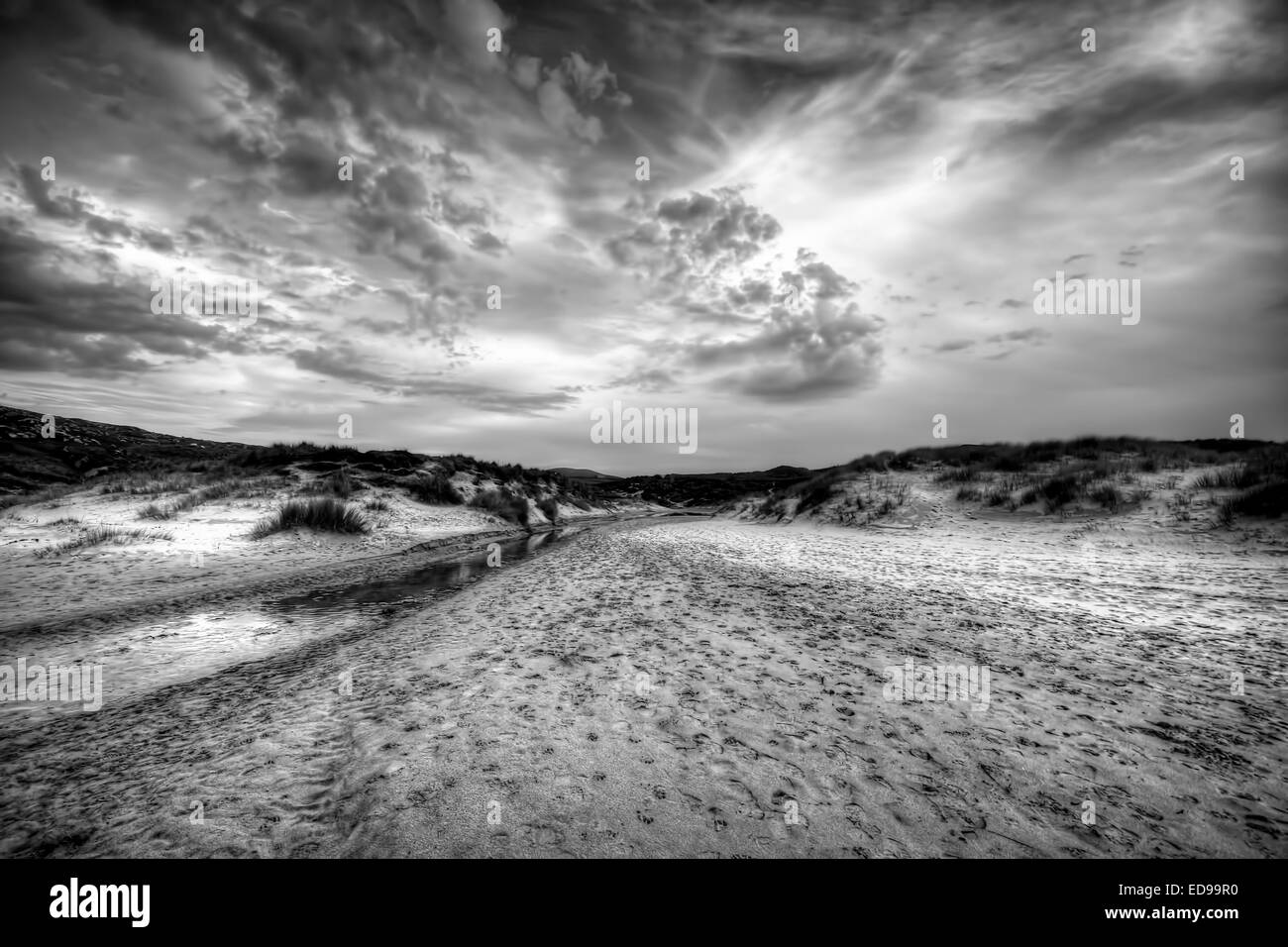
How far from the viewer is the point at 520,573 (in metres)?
12.5

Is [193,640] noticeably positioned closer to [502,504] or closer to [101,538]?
[101,538]

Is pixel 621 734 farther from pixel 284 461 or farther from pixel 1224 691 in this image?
pixel 284 461

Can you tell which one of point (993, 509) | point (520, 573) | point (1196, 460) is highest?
point (1196, 460)

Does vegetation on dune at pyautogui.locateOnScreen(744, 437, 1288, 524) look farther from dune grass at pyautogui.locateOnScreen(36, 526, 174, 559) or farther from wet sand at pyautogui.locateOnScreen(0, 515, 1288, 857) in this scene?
dune grass at pyautogui.locateOnScreen(36, 526, 174, 559)

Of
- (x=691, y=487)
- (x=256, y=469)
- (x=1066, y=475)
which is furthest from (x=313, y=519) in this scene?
(x=691, y=487)

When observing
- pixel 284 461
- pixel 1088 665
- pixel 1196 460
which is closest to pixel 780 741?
pixel 1088 665

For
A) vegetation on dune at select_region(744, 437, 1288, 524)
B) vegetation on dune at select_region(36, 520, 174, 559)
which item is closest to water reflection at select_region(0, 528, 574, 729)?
vegetation on dune at select_region(36, 520, 174, 559)

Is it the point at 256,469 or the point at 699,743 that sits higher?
the point at 256,469

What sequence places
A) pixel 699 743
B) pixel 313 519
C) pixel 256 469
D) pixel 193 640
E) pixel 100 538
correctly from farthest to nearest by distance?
pixel 256 469, pixel 313 519, pixel 100 538, pixel 193 640, pixel 699 743

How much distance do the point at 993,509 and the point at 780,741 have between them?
20.1 metres

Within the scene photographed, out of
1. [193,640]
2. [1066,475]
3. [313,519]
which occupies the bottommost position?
[193,640]

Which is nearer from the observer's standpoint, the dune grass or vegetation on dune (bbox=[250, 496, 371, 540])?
the dune grass

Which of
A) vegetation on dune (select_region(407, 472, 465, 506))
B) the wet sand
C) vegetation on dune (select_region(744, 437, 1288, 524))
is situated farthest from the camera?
vegetation on dune (select_region(407, 472, 465, 506))
